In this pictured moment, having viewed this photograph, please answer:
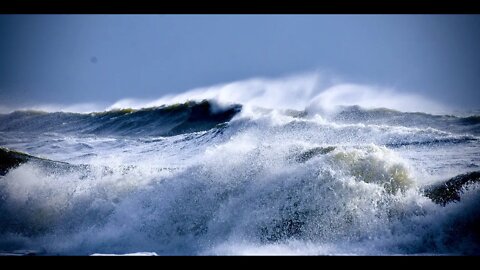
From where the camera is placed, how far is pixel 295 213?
212 inches

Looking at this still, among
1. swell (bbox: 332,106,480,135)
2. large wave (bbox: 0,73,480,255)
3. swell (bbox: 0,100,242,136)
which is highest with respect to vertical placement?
swell (bbox: 0,100,242,136)

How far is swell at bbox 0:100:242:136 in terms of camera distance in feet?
53.1

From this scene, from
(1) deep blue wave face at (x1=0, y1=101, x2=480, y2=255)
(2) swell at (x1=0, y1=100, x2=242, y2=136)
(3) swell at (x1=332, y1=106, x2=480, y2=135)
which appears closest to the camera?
(1) deep blue wave face at (x1=0, y1=101, x2=480, y2=255)

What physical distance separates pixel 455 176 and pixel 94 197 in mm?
5690

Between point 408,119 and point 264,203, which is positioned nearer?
point 264,203

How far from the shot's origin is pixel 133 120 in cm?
1800

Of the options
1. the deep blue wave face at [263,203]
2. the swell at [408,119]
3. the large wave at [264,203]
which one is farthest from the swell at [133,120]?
the deep blue wave face at [263,203]

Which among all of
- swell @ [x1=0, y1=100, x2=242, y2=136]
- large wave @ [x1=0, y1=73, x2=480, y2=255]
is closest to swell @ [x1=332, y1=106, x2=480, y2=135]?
large wave @ [x1=0, y1=73, x2=480, y2=255]

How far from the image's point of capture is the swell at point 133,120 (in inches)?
637

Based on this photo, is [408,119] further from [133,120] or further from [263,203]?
[133,120]

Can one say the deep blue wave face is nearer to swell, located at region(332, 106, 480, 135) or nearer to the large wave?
the large wave

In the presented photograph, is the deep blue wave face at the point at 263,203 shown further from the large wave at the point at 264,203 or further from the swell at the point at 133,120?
the swell at the point at 133,120

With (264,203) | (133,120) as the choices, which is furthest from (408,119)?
(133,120)
